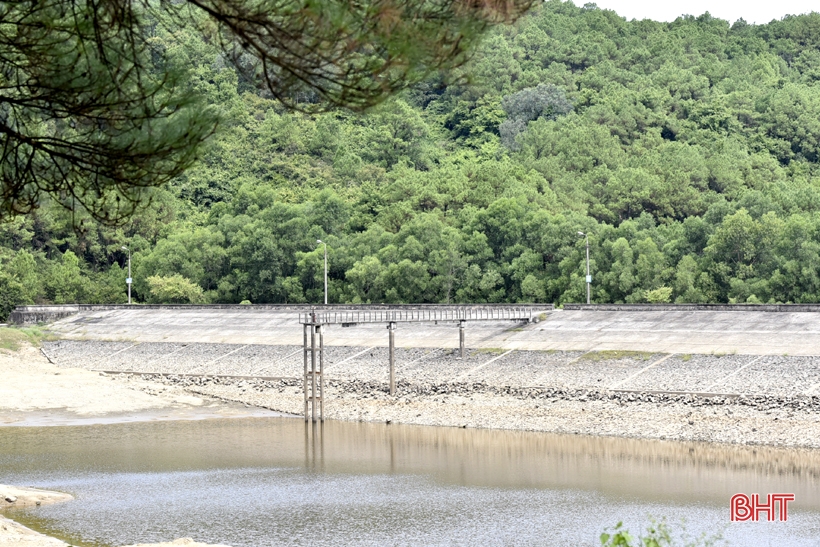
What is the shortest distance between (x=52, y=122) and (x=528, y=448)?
24.2 metres

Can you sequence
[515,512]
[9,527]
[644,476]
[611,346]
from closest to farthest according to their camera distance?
[9,527], [515,512], [644,476], [611,346]

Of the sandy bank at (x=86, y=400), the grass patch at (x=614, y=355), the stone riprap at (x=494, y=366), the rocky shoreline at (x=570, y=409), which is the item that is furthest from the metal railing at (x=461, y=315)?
the sandy bank at (x=86, y=400)

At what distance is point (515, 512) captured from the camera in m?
27.7

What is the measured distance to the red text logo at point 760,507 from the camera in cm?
2662

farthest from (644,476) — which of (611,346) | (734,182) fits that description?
(734,182)

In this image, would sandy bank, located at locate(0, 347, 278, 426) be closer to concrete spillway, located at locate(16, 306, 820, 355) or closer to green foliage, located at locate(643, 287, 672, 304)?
concrete spillway, located at locate(16, 306, 820, 355)

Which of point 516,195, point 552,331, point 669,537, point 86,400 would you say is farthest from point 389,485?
point 516,195

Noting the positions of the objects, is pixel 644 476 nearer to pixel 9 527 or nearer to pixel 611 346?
pixel 9 527

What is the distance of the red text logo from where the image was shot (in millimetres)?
26625

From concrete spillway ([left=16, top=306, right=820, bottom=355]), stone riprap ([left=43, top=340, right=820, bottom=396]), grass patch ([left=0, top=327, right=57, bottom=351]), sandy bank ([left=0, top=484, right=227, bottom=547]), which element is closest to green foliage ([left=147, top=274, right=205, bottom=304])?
concrete spillway ([left=16, top=306, right=820, bottom=355])

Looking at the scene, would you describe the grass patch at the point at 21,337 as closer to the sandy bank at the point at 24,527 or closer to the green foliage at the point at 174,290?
the green foliage at the point at 174,290

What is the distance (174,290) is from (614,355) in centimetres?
5311

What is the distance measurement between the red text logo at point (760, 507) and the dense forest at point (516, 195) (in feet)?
97.6

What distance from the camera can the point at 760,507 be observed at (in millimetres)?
27859
